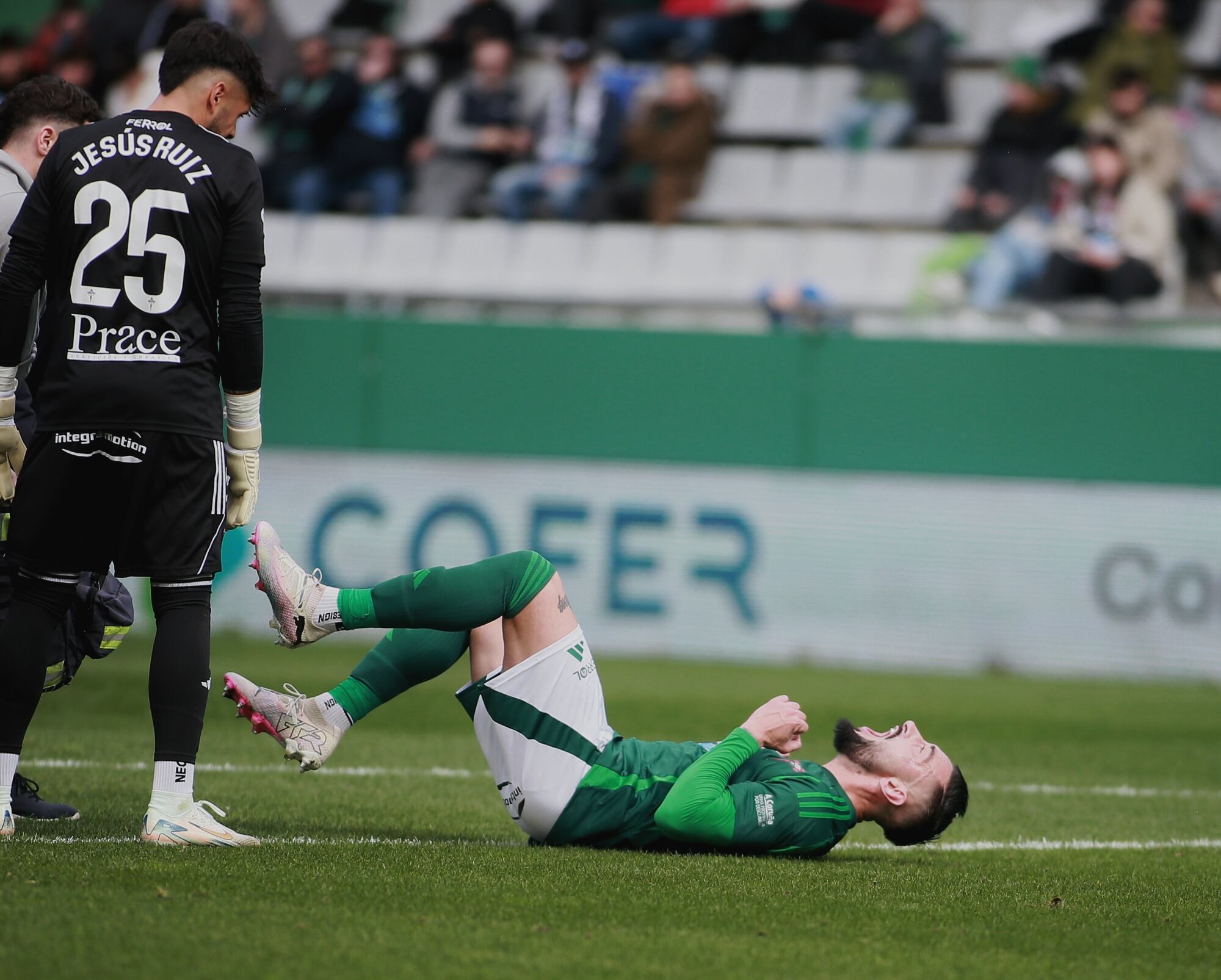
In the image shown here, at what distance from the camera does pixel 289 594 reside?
4562mm

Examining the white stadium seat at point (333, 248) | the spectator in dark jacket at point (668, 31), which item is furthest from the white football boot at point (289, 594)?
the spectator in dark jacket at point (668, 31)

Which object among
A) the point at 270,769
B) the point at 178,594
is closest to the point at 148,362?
the point at 178,594

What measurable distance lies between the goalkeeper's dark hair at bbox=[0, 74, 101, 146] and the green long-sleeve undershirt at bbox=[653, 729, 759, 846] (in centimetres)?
276

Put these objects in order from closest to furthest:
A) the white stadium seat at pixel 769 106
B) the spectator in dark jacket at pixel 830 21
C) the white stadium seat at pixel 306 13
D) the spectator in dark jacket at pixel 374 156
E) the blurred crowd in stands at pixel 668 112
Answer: the blurred crowd in stands at pixel 668 112, the spectator in dark jacket at pixel 374 156, the spectator in dark jacket at pixel 830 21, the white stadium seat at pixel 769 106, the white stadium seat at pixel 306 13

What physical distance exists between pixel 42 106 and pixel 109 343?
46.9 inches

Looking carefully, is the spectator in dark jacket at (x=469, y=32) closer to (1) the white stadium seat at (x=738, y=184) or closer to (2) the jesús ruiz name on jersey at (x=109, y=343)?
(1) the white stadium seat at (x=738, y=184)

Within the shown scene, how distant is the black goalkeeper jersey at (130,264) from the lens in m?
4.37

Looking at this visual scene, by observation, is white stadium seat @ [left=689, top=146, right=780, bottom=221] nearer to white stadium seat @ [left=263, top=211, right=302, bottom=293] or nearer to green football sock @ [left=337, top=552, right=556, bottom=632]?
white stadium seat @ [left=263, top=211, right=302, bottom=293]

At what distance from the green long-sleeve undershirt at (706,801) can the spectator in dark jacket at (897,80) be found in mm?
12354

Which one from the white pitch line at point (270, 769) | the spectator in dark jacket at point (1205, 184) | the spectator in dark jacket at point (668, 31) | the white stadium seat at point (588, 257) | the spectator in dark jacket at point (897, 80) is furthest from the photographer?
the spectator in dark jacket at point (668, 31)

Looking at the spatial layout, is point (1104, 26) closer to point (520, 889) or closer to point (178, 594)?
point (178, 594)

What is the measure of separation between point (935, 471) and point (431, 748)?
5894mm

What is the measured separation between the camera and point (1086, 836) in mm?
5852

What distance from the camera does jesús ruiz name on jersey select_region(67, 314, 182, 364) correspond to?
4.38 m
